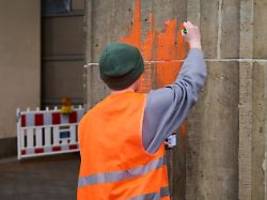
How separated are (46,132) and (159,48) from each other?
691cm

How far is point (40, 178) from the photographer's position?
26.6 ft

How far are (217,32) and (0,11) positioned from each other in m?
7.21

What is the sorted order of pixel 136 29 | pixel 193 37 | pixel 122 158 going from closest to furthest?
pixel 122 158, pixel 193 37, pixel 136 29

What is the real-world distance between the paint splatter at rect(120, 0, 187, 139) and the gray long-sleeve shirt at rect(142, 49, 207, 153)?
0.66 metres

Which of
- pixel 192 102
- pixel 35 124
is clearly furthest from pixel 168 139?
pixel 35 124

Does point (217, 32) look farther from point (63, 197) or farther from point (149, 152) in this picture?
point (63, 197)

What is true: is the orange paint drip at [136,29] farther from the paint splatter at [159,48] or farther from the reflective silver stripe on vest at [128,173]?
the reflective silver stripe on vest at [128,173]

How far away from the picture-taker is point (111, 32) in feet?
11.7

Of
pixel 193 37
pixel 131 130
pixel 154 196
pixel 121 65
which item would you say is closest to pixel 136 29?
pixel 193 37

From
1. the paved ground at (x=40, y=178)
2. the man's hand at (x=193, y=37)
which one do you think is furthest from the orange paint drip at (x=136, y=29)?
the paved ground at (x=40, y=178)

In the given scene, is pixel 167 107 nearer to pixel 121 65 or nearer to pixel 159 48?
pixel 121 65

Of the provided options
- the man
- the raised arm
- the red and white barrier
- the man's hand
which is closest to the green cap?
the man

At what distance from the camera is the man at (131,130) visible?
2428 millimetres

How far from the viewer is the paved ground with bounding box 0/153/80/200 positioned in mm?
7066
